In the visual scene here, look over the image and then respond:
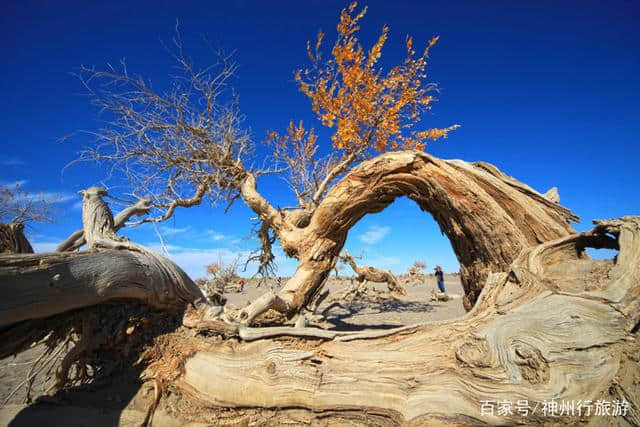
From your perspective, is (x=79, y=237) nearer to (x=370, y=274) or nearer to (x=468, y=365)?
(x=468, y=365)

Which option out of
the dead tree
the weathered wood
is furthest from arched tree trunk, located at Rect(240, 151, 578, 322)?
the dead tree

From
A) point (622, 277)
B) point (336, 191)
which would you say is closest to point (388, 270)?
point (336, 191)

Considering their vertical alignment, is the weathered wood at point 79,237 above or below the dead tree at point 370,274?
below

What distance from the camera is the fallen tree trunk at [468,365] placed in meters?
2.22

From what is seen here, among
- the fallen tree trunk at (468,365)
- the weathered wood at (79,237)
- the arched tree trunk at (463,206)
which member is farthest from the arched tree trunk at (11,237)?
the arched tree trunk at (463,206)

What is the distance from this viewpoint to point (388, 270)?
1580cm

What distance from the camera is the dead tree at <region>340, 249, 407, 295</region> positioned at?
14.5 metres

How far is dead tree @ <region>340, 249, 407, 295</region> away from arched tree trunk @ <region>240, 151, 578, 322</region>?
9464mm

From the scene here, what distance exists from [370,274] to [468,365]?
499 inches

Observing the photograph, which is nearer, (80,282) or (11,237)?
(80,282)

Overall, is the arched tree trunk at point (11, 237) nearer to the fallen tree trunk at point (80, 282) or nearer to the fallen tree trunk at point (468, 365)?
the fallen tree trunk at point (80, 282)

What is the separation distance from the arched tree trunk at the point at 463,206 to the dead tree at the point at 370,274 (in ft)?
31.0

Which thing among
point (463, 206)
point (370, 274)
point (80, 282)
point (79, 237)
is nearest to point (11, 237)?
point (80, 282)

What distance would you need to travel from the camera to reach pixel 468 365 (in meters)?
2.41
